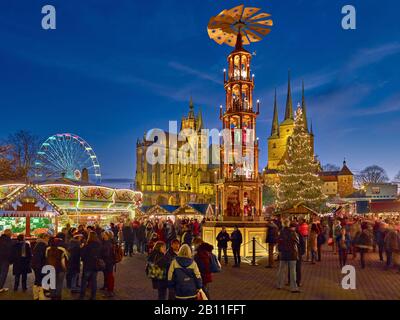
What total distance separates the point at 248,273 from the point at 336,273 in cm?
290

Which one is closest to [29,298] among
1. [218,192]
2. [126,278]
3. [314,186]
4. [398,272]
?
[126,278]

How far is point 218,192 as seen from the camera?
21.6 metres

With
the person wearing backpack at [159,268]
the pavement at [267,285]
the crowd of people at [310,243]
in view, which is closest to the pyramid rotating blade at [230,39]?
the crowd of people at [310,243]

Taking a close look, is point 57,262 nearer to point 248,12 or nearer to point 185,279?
point 185,279

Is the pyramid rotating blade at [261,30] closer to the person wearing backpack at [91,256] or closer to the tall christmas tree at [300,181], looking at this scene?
the person wearing backpack at [91,256]

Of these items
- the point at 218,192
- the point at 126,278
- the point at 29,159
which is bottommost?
the point at 126,278

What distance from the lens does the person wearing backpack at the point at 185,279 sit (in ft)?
19.4

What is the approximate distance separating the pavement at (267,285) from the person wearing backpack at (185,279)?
364cm

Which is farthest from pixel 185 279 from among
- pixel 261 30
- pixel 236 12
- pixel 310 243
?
pixel 261 30

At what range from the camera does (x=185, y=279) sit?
5.90 meters

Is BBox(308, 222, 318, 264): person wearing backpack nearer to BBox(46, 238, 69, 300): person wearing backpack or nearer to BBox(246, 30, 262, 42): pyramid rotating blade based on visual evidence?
BBox(46, 238, 69, 300): person wearing backpack

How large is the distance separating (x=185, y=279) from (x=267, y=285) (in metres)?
5.72

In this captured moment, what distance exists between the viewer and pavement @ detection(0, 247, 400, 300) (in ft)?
31.3
